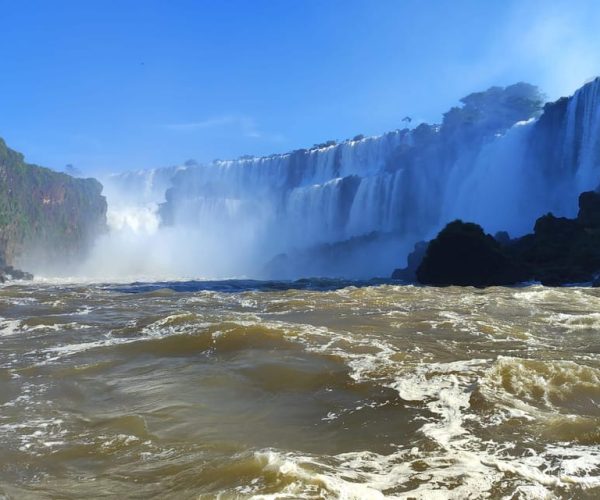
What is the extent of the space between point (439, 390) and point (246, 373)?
2.40m

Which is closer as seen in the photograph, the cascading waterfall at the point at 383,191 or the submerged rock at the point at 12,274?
the cascading waterfall at the point at 383,191

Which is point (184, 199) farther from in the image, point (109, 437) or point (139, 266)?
point (109, 437)

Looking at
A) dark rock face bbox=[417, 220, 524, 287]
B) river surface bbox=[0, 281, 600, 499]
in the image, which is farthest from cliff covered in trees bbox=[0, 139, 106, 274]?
river surface bbox=[0, 281, 600, 499]

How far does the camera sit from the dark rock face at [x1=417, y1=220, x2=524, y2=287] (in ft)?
92.2

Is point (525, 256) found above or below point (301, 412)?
above

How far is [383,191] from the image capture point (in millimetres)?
52656

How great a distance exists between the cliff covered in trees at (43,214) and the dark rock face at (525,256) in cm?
3681

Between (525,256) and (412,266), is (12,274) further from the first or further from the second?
(525,256)

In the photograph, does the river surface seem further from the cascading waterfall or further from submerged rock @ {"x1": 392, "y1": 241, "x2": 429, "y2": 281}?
the cascading waterfall

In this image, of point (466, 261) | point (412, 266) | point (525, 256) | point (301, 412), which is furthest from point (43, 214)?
point (301, 412)

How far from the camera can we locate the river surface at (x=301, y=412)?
3605mm

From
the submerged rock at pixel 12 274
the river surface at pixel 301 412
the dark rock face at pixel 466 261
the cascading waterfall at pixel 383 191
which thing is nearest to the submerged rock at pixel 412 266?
the dark rock face at pixel 466 261

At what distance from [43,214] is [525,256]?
155 ft

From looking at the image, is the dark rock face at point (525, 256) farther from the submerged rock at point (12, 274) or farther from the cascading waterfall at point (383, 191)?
the submerged rock at point (12, 274)
